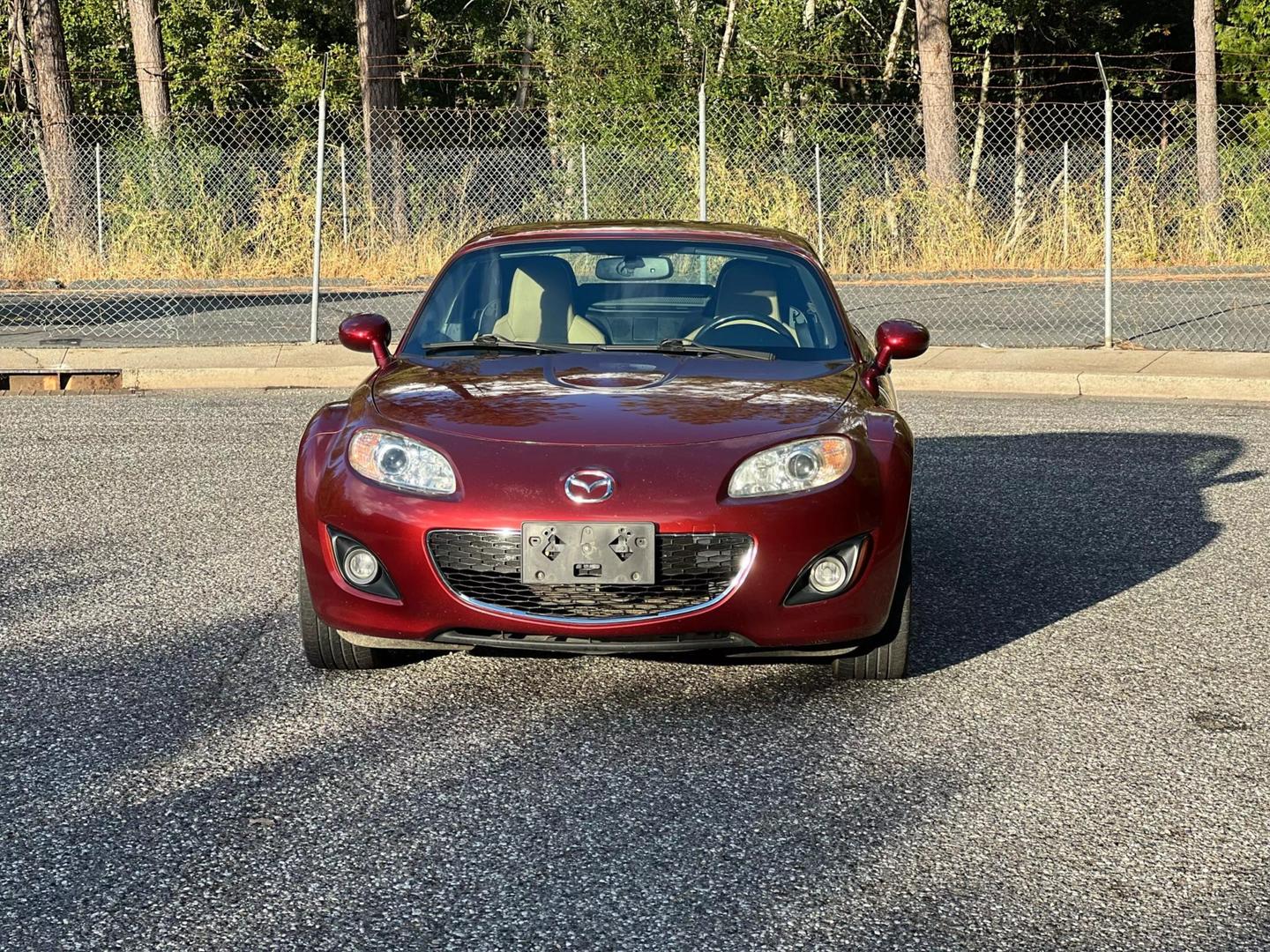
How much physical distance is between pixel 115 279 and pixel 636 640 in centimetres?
1631

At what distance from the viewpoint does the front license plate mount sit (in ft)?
15.7

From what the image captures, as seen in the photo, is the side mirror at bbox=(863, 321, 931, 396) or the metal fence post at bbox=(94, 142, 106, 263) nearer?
the side mirror at bbox=(863, 321, 931, 396)

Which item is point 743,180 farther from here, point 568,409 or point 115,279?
point 568,409

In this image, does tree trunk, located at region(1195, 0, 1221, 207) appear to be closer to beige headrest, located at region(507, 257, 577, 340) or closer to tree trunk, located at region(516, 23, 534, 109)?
beige headrest, located at region(507, 257, 577, 340)

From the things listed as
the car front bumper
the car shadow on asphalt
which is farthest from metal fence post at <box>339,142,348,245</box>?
the car front bumper

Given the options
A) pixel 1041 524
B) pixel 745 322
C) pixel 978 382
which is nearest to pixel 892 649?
pixel 745 322

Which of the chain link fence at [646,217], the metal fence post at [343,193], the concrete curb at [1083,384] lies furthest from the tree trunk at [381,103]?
the concrete curb at [1083,384]

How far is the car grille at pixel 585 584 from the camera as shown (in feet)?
15.8

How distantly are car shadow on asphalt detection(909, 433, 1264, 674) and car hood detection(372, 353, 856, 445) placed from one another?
100 centimetres

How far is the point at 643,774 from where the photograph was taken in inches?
177

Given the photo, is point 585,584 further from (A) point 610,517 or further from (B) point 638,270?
(B) point 638,270

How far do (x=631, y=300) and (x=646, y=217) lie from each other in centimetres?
1465

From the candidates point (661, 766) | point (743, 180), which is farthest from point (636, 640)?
point (743, 180)

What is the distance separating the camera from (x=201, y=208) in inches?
848
